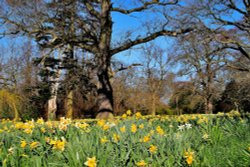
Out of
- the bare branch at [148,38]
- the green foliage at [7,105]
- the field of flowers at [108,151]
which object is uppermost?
the bare branch at [148,38]

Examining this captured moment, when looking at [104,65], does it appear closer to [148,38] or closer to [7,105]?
[148,38]

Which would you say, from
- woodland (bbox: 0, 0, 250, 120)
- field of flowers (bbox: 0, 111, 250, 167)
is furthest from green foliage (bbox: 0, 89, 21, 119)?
field of flowers (bbox: 0, 111, 250, 167)

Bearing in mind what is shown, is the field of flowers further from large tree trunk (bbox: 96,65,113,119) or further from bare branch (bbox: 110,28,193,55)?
bare branch (bbox: 110,28,193,55)

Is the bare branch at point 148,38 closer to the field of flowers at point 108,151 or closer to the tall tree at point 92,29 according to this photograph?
the tall tree at point 92,29

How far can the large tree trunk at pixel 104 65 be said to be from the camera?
10.6 metres

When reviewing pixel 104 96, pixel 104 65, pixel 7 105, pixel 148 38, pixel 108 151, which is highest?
pixel 148 38

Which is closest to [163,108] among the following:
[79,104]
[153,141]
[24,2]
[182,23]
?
[79,104]

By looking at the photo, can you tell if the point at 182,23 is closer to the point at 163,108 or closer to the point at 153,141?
the point at 153,141

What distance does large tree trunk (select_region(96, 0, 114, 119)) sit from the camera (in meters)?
10.6

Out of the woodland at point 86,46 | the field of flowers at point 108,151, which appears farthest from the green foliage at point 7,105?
the field of flowers at point 108,151

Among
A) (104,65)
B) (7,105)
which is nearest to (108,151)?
(104,65)

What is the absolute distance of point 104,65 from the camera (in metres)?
10.6

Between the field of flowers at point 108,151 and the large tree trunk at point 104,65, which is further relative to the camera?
the large tree trunk at point 104,65

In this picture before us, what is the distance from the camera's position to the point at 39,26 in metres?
10.5
